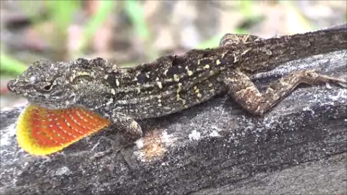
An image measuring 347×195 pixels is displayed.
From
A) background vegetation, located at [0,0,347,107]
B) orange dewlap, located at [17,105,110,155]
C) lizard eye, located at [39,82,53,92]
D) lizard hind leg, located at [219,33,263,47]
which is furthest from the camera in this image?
background vegetation, located at [0,0,347,107]

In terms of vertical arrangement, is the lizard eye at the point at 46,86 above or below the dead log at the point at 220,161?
above

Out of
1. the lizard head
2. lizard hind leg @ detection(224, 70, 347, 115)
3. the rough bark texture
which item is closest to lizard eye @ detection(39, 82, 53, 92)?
the lizard head

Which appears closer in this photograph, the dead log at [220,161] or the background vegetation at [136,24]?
the dead log at [220,161]

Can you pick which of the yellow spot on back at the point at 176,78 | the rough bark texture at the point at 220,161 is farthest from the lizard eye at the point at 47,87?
the yellow spot on back at the point at 176,78

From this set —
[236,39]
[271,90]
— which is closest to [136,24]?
[236,39]

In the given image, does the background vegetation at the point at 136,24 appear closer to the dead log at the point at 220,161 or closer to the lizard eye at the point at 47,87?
the lizard eye at the point at 47,87

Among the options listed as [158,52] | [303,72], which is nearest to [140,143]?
[303,72]

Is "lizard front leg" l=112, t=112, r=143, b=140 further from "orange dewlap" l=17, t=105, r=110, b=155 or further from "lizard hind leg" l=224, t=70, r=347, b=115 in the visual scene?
"lizard hind leg" l=224, t=70, r=347, b=115

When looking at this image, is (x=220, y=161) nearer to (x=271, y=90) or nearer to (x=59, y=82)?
(x=271, y=90)
